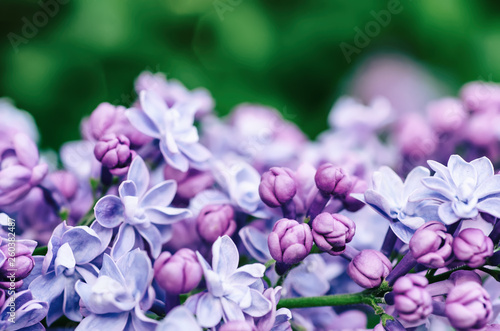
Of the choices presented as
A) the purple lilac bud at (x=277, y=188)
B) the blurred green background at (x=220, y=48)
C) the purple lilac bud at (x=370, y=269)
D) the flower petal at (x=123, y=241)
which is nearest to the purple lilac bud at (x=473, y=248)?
the purple lilac bud at (x=370, y=269)

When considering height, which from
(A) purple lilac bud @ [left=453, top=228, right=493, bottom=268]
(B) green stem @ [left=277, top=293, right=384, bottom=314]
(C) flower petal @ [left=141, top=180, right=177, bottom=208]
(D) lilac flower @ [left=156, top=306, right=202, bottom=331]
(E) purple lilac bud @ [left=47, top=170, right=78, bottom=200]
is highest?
(A) purple lilac bud @ [left=453, top=228, right=493, bottom=268]

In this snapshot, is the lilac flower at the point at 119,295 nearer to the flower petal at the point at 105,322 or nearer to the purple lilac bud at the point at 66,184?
the flower petal at the point at 105,322

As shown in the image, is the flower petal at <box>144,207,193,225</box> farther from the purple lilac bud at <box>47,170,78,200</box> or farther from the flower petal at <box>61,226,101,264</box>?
the purple lilac bud at <box>47,170,78,200</box>

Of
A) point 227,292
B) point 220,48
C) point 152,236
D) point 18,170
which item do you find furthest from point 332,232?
point 220,48

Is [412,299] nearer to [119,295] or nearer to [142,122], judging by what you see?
[119,295]

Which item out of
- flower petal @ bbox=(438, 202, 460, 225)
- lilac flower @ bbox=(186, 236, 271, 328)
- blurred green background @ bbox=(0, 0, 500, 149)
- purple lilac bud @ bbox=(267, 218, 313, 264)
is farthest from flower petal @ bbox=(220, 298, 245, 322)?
blurred green background @ bbox=(0, 0, 500, 149)

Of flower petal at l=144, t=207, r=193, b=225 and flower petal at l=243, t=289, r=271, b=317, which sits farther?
flower petal at l=144, t=207, r=193, b=225
